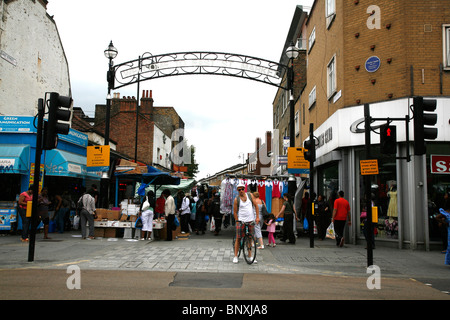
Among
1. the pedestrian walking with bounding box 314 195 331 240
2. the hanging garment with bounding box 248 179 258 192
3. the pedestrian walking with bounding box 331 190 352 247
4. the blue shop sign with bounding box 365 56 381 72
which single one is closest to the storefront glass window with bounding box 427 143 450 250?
the pedestrian walking with bounding box 331 190 352 247

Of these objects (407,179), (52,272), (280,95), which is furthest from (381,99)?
(280,95)

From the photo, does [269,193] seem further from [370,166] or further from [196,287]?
[196,287]

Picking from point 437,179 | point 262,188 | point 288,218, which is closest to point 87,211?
point 262,188

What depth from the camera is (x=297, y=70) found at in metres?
28.2

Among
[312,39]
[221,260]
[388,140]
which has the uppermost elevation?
[312,39]

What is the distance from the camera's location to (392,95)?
45.0ft

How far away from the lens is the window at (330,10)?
1659cm

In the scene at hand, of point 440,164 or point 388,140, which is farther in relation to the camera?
point 440,164

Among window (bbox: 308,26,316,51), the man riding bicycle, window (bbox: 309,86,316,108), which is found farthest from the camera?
window (bbox: 308,26,316,51)

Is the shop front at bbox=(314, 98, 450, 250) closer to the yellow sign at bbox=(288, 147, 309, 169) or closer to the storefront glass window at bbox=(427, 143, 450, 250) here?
the storefront glass window at bbox=(427, 143, 450, 250)

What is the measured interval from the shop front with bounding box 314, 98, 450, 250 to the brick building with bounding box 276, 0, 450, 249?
0.10ft

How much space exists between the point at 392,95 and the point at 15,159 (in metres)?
14.0

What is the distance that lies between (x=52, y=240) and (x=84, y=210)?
144 cm

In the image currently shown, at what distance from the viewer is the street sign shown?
50.4ft
